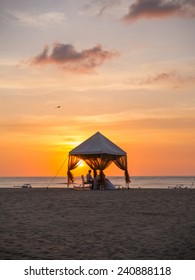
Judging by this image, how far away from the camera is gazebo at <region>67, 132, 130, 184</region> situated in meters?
26.7

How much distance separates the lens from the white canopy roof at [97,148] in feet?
87.0

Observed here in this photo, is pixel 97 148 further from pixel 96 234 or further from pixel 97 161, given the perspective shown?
pixel 96 234

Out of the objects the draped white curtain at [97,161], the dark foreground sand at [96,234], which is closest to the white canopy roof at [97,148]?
the draped white curtain at [97,161]

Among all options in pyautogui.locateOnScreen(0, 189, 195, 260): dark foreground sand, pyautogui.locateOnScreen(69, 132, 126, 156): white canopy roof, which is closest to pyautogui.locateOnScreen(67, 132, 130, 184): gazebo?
pyautogui.locateOnScreen(69, 132, 126, 156): white canopy roof

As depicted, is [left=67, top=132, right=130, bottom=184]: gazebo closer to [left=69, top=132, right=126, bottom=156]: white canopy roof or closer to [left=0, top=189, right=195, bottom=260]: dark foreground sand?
[left=69, top=132, right=126, bottom=156]: white canopy roof

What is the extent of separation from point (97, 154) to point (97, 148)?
1.41 ft

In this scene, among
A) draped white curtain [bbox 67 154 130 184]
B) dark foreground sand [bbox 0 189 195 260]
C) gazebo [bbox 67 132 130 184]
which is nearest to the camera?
dark foreground sand [bbox 0 189 195 260]

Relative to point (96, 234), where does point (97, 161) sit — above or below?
above

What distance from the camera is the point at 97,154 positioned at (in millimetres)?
26984

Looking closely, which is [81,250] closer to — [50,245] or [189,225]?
[50,245]

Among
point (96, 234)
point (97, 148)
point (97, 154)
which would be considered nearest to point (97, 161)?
point (97, 154)
